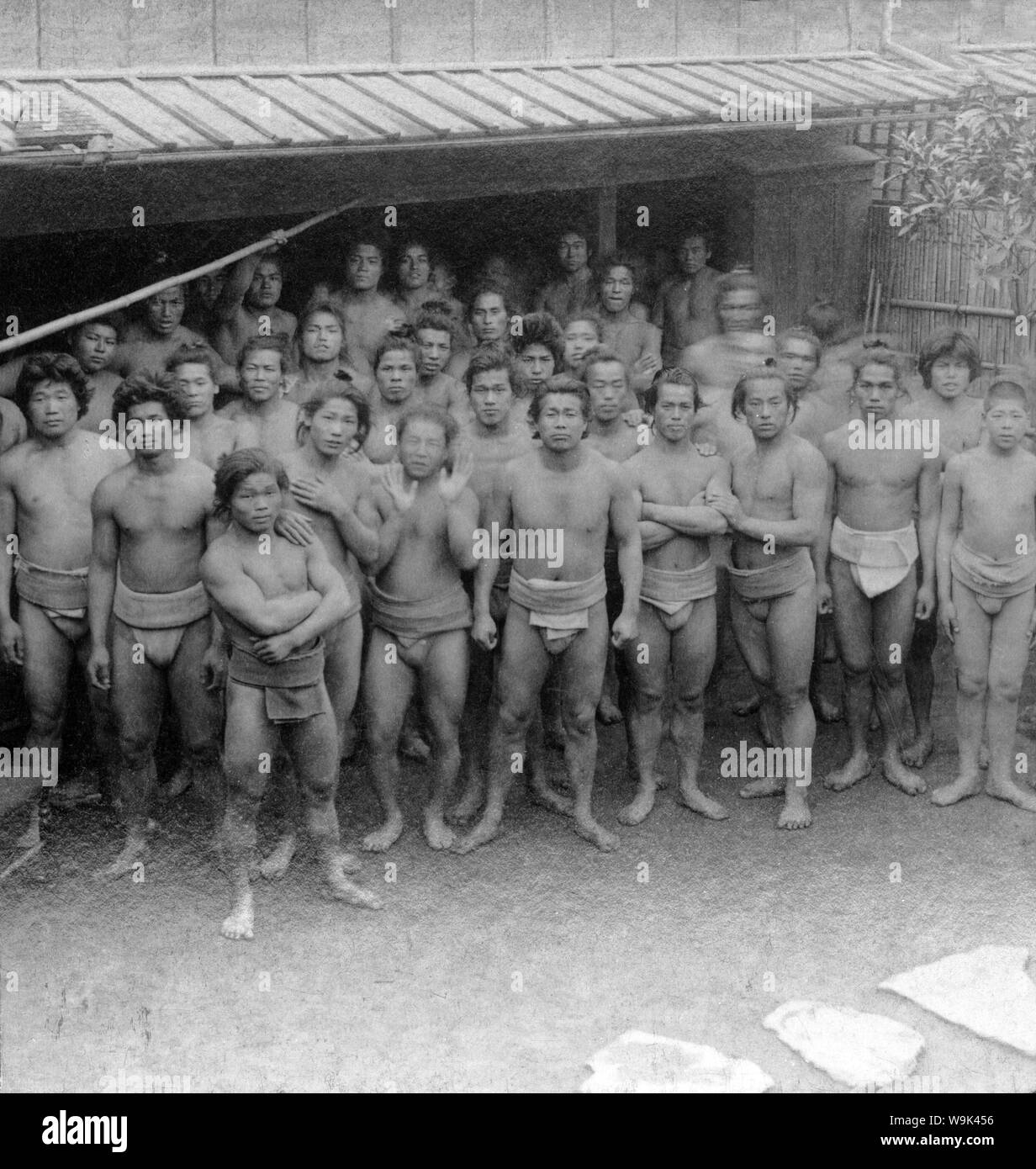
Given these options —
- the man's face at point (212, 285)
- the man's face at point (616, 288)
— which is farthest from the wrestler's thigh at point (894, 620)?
the man's face at point (212, 285)

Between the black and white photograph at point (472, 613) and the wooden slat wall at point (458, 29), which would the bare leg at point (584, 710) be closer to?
the black and white photograph at point (472, 613)

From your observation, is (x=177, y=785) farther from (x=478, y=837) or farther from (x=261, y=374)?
(x=261, y=374)

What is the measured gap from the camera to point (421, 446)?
660 centimetres

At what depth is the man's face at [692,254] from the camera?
10133 mm

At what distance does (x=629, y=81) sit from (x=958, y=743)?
3.96 m

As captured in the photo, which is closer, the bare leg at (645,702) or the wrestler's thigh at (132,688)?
the wrestler's thigh at (132,688)

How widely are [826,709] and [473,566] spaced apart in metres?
2.33

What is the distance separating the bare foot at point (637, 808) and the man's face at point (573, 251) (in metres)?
3.78

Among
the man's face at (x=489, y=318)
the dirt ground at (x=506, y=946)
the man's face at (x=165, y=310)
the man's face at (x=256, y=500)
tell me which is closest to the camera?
the dirt ground at (x=506, y=946)

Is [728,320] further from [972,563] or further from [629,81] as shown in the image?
[972,563]

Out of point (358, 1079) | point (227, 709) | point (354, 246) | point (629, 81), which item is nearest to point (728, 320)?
point (629, 81)

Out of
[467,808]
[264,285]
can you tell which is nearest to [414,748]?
[467,808]

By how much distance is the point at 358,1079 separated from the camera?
16.9 feet

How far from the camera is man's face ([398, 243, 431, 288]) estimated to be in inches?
354
